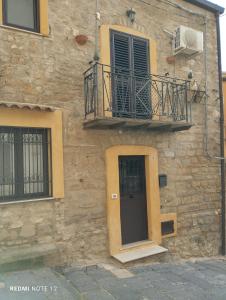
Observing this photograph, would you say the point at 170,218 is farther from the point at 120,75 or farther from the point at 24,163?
the point at 24,163

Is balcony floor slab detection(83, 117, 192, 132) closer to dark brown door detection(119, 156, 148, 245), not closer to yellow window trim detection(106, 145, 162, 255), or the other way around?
yellow window trim detection(106, 145, 162, 255)

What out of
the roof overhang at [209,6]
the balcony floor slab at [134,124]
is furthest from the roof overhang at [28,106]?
the roof overhang at [209,6]

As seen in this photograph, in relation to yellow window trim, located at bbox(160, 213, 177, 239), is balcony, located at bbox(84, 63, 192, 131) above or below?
above

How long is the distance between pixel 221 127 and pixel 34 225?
6211 mm

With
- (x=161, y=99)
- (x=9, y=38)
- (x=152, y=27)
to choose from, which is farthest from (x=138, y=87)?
(x=9, y=38)

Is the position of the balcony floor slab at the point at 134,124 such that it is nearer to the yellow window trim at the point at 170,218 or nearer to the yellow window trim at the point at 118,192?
the yellow window trim at the point at 118,192

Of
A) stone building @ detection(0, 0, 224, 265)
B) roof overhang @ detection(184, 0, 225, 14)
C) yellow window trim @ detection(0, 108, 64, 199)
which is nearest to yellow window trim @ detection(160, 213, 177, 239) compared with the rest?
stone building @ detection(0, 0, 224, 265)

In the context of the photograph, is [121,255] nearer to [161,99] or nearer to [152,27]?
[161,99]

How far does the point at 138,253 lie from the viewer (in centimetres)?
711

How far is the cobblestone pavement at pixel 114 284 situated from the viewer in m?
4.64

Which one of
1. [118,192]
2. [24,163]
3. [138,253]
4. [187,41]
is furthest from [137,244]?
[187,41]

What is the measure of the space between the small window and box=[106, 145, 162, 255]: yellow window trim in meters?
3.12

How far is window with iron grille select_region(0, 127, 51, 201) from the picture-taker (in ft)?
18.8

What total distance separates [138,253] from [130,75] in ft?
13.7
